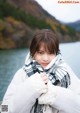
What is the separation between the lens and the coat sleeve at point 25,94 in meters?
2.00

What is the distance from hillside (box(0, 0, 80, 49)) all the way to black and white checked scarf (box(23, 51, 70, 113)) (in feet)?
3.34

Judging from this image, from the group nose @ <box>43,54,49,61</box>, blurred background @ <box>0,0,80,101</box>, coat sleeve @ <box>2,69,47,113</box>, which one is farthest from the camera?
blurred background @ <box>0,0,80,101</box>

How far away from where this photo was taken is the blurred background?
3092 millimetres

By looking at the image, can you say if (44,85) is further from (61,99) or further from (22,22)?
(22,22)

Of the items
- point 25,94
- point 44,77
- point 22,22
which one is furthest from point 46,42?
point 22,22

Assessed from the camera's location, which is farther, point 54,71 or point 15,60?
point 15,60

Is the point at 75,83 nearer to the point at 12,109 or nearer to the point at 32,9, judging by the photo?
the point at 12,109

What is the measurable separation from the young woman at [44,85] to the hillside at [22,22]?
989 mm

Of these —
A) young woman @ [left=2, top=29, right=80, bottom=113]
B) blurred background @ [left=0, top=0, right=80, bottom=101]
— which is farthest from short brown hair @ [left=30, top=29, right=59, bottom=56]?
blurred background @ [left=0, top=0, right=80, bottom=101]

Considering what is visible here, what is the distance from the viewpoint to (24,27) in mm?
3125

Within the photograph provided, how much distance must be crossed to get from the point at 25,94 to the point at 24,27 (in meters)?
1.20

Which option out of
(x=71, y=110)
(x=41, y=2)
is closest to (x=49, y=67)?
(x=71, y=110)

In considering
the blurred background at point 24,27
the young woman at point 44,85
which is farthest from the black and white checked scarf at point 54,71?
the blurred background at point 24,27

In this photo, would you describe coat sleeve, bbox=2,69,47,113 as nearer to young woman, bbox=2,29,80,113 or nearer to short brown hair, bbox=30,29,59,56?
young woman, bbox=2,29,80,113
